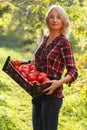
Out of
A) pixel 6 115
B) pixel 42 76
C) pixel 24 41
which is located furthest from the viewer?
pixel 24 41

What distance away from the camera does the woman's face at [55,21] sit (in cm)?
465

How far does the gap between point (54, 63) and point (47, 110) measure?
528mm

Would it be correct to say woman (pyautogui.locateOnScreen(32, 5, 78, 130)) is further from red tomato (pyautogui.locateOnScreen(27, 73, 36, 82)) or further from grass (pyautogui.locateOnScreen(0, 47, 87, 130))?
grass (pyautogui.locateOnScreen(0, 47, 87, 130))

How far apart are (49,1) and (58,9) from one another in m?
3.57

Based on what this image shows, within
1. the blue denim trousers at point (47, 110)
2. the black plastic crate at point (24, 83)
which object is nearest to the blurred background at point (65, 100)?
Answer: the blue denim trousers at point (47, 110)

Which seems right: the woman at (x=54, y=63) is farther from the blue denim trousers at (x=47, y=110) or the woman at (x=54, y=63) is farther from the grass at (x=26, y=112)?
the grass at (x=26, y=112)

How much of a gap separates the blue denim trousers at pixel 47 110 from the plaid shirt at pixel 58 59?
0.30 ft

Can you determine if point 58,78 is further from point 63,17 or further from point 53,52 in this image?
point 63,17

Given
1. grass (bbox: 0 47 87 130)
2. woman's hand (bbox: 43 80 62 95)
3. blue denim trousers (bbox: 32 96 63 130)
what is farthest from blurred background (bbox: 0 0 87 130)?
woman's hand (bbox: 43 80 62 95)

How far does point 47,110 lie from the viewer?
461cm

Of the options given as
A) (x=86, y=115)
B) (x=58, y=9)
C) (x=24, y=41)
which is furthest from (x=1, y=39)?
(x=58, y=9)

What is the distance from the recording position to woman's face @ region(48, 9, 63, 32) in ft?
15.3

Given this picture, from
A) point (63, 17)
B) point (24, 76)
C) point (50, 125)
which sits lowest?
point (50, 125)

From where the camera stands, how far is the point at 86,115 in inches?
362
